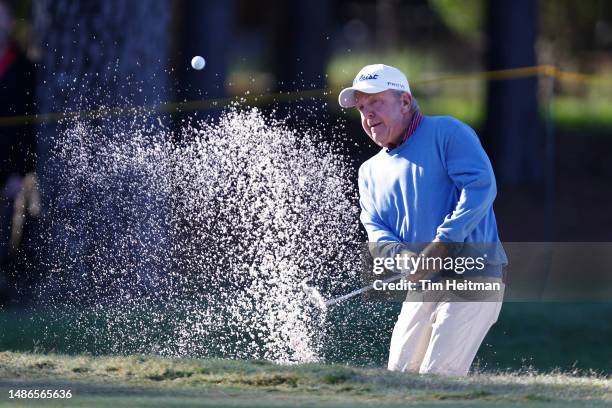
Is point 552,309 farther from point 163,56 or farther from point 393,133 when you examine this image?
point 393,133

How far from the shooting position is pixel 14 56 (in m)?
10.5

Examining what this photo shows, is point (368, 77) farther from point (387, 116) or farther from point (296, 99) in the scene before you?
point (296, 99)

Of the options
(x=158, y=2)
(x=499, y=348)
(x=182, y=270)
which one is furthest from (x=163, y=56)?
(x=499, y=348)

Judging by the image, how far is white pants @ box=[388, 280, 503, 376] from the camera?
6574 millimetres

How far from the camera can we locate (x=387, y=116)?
659cm

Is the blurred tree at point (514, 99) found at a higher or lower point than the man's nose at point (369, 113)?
higher

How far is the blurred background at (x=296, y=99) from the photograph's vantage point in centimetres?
1026

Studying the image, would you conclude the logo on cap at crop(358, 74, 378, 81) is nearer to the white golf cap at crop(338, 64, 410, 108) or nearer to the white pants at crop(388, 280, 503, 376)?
the white golf cap at crop(338, 64, 410, 108)

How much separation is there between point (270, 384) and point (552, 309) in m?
5.30

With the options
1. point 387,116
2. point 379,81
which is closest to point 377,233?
point 387,116

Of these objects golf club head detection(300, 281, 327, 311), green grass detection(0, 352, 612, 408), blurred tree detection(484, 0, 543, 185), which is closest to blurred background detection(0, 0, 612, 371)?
blurred tree detection(484, 0, 543, 185)

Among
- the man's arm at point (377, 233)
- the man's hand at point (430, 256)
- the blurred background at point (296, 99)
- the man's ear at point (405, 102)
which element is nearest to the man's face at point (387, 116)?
the man's ear at point (405, 102)

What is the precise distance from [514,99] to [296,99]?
7.04 m

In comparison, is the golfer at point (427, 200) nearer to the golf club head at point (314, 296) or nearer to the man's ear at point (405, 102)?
the man's ear at point (405, 102)
